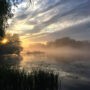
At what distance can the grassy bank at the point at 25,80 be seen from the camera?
17.3m

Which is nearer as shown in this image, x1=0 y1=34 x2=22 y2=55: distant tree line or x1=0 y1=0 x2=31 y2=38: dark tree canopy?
x1=0 y1=0 x2=31 y2=38: dark tree canopy

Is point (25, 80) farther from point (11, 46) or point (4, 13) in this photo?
point (11, 46)

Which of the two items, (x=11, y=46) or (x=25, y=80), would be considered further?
(x=11, y=46)

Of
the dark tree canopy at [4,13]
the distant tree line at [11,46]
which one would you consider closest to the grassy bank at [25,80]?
the dark tree canopy at [4,13]

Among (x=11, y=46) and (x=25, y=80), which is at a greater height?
(x=11, y=46)

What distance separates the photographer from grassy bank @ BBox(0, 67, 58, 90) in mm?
17266

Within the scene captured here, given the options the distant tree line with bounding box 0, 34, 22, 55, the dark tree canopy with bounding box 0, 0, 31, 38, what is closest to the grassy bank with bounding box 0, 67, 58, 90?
the dark tree canopy with bounding box 0, 0, 31, 38

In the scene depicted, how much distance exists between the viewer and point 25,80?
58.9 ft

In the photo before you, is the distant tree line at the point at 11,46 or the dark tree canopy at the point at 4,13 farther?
the distant tree line at the point at 11,46

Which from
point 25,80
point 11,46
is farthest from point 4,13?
point 11,46

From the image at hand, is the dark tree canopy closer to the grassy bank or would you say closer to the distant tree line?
the grassy bank

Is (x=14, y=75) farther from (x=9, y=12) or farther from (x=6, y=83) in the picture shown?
(x=9, y=12)

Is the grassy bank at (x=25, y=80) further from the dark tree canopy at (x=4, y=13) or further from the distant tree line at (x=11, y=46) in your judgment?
the distant tree line at (x=11, y=46)

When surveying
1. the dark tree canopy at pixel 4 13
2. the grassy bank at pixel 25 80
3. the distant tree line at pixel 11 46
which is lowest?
the grassy bank at pixel 25 80
